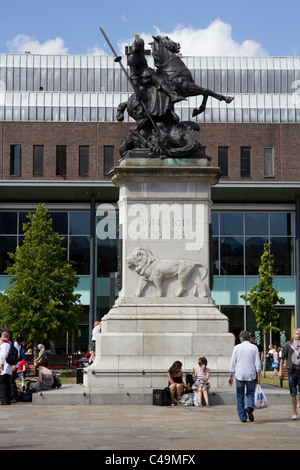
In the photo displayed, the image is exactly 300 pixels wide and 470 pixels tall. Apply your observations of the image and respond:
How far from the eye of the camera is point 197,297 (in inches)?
795

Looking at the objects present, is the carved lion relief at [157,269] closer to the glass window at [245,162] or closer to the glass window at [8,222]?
the glass window at [8,222]

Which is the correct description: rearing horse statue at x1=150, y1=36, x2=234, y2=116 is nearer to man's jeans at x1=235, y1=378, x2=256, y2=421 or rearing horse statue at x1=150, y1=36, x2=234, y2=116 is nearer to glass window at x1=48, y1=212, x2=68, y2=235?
man's jeans at x1=235, y1=378, x2=256, y2=421

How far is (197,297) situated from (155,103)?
518 centimetres

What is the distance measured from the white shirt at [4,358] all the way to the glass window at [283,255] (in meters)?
35.7

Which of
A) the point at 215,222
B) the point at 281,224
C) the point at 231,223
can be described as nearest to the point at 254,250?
the point at 231,223

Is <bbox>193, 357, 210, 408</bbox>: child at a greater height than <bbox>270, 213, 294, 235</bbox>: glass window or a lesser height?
lesser

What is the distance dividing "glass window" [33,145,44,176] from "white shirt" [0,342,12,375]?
35.0 m

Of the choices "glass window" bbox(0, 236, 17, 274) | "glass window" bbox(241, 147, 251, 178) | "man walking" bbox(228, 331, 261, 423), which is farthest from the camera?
"glass window" bbox(241, 147, 251, 178)

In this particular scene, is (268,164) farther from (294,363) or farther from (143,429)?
(143,429)

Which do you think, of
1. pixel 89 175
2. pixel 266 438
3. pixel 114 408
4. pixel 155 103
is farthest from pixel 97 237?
pixel 266 438

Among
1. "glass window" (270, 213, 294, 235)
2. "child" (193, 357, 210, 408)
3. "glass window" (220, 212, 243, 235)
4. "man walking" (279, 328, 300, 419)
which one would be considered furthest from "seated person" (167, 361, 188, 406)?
"glass window" (270, 213, 294, 235)

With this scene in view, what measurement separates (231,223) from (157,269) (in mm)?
34076

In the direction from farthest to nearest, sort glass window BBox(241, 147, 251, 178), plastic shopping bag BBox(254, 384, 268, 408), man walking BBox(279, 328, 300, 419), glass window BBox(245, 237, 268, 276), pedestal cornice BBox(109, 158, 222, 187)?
glass window BBox(241, 147, 251, 178)
glass window BBox(245, 237, 268, 276)
pedestal cornice BBox(109, 158, 222, 187)
man walking BBox(279, 328, 300, 419)
plastic shopping bag BBox(254, 384, 268, 408)

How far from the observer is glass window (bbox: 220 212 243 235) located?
175 feet
